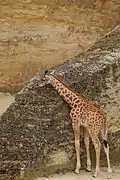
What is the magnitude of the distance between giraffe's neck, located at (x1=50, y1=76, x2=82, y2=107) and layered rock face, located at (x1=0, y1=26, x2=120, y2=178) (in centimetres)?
9

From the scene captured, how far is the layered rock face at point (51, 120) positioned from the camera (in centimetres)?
782

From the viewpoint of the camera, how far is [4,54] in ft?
37.6

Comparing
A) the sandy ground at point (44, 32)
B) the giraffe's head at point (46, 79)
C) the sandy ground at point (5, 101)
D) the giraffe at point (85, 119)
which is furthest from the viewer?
the sandy ground at point (44, 32)

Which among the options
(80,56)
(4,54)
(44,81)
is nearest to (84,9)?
(4,54)

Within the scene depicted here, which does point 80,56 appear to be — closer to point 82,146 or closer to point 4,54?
point 82,146

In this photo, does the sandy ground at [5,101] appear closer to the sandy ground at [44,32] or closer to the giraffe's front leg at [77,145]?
the sandy ground at [44,32]

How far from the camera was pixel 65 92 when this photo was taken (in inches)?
311

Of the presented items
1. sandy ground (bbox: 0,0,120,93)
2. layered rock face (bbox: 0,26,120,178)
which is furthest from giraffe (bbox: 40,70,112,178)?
sandy ground (bbox: 0,0,120,93)

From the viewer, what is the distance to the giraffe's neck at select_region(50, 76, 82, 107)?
7891 mm

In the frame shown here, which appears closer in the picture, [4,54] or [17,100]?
[17,100]

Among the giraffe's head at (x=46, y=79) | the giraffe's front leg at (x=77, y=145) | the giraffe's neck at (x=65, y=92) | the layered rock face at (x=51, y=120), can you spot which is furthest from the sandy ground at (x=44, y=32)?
the giraffe's front leg at (x=77, y=145)

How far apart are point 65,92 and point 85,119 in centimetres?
40

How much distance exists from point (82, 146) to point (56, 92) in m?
0.73

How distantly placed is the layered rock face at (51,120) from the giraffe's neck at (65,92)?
3.7 inches
